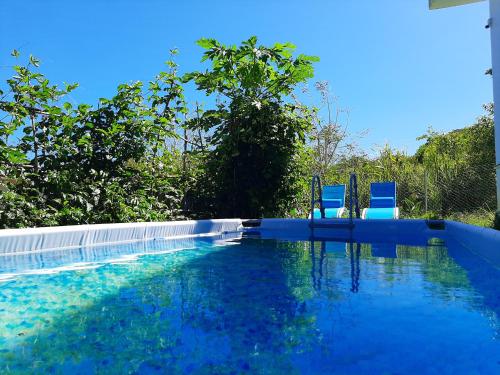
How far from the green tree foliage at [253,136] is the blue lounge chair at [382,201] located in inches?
70.9

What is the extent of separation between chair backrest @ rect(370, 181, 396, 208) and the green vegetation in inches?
32.1

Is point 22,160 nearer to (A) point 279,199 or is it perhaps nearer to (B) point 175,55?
(B) point 175,55

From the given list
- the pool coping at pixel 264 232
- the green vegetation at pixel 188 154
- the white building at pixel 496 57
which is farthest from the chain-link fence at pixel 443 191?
the white building at pixel 496 57

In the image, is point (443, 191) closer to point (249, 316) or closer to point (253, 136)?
point (253, 136)

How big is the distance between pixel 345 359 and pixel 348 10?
9.91 m

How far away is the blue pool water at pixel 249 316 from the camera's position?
2025 mm

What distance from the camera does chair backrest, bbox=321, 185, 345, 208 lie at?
33.0 feet

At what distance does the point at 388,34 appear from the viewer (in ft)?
37.9

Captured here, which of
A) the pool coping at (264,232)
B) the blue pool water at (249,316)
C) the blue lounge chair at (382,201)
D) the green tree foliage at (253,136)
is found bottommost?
the blue pool water at (249,316)

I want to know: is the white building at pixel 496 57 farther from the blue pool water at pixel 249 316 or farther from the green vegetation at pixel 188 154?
the blue pool water at pixel 249 316

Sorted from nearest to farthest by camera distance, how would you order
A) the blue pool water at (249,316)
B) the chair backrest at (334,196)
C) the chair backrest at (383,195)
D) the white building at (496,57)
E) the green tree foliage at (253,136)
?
the blue pool water at (249,316) → the white building at (496,57) → the green tree foliage at (253,136) → the chair backrest at (383,195) → the chair backrest at (334,196)

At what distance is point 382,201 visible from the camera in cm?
989

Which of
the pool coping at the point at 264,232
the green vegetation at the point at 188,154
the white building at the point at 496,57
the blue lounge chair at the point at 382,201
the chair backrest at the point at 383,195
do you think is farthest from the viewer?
the chair backrest at the point at 383,195

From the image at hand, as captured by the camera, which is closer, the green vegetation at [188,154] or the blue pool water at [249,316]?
the blue pool water at [249,316]
